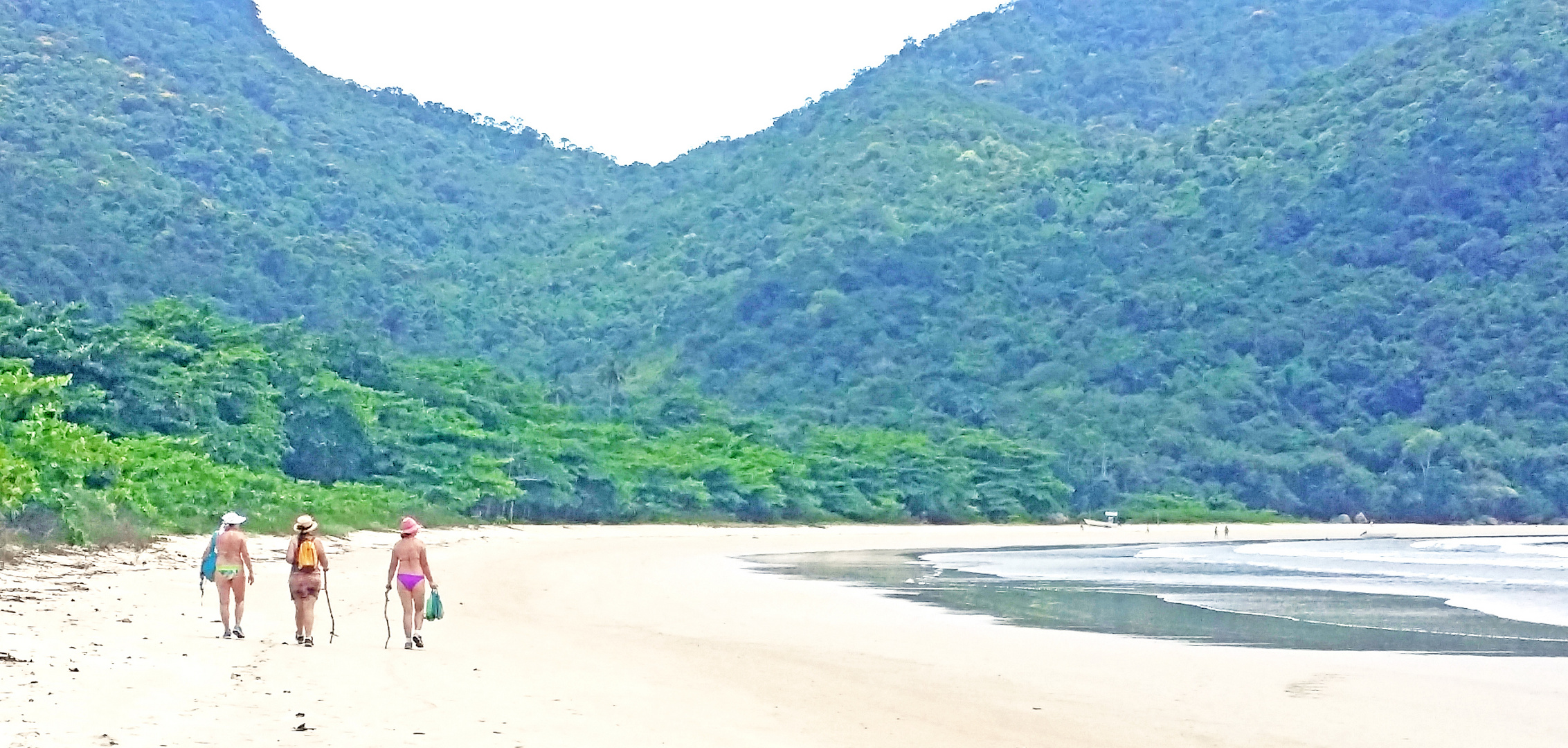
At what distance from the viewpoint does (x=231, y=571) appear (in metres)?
14.3

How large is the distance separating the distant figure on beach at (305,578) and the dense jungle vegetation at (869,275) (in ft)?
102

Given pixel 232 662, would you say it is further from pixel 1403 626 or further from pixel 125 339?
pixel 125 339

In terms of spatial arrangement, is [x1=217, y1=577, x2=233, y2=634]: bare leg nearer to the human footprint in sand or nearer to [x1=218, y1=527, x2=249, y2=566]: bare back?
the human footprint in sand

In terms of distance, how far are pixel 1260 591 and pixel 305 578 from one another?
57.1ft

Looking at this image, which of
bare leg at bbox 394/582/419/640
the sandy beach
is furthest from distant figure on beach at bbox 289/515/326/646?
bare leg at bbox 394/582/419/640

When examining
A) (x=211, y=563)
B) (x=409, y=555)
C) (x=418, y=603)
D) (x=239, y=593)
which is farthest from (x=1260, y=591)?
(x=211, y=563)

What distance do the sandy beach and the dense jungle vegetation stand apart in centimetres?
2801

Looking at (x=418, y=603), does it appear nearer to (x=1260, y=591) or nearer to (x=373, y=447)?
(x=1260, y=591)

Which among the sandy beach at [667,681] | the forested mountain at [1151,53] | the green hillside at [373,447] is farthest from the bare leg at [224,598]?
the forested mountain at [1151,53]

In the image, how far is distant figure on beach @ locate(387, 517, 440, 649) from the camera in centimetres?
1436

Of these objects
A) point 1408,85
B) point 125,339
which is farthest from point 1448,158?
point 125,339

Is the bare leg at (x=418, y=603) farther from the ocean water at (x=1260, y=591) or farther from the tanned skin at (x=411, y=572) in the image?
the ocean water at (x=1260, y=591)

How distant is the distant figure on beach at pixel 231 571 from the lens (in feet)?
46.4

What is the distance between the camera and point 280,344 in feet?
155
